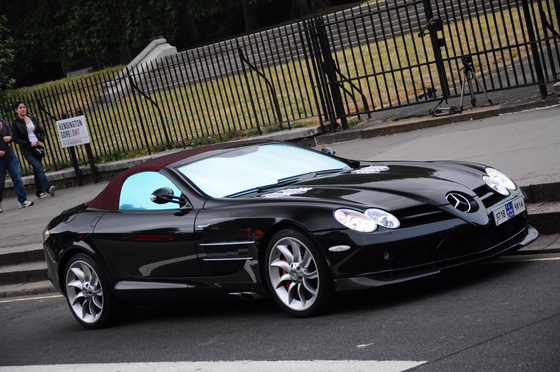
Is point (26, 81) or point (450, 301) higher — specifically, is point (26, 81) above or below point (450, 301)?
above

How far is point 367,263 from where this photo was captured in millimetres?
6094

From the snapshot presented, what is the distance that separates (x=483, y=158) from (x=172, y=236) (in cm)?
499

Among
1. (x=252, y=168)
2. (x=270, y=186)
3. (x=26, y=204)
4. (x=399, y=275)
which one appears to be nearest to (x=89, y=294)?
(x=252, y=168)

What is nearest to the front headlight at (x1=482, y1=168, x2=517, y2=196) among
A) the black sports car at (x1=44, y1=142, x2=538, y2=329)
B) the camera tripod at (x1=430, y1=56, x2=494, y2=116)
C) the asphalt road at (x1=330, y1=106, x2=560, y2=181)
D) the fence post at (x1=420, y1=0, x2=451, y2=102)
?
the black sports car at (x1=44, y1=142, x2=538, y2=329)

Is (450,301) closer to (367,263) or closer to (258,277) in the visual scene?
(367,263)

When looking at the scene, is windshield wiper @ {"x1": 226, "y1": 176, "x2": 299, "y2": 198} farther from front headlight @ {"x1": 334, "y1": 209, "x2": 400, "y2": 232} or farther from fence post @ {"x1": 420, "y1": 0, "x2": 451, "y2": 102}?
fence post @ {"x1": 420, "y1": 0, "x2": 451, "y2": 102}

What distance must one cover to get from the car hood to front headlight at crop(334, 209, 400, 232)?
65 mm

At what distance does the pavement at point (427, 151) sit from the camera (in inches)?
324

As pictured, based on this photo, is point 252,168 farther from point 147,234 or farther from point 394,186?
point 394,186

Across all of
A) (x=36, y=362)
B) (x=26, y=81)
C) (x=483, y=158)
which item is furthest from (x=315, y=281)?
(x=26, y=81)

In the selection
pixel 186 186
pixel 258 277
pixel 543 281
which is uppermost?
pixel 186 186

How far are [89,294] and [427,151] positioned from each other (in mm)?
5997

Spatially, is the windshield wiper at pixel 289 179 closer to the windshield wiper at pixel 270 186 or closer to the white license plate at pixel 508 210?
the windshield wiper at pixel 270 186

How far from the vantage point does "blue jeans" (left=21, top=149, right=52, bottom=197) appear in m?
17.2
